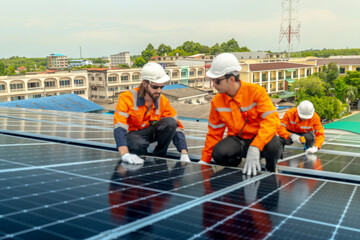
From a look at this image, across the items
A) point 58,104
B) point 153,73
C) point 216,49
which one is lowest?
point 58,104

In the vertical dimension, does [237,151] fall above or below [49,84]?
below

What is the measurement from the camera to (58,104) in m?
30.9

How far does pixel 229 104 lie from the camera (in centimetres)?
531

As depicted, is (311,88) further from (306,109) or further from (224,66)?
(224,66)

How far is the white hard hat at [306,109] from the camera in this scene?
8.66 m

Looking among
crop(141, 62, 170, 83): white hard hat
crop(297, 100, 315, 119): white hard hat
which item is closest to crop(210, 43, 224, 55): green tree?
crop(297, 100, 315, 119): white hard hat

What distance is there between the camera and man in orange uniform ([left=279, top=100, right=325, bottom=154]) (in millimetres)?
8555

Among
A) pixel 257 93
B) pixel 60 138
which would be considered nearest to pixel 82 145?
pixel 60 138

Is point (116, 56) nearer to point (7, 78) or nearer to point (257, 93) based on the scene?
point (7, 78)

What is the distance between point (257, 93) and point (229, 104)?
0.50m

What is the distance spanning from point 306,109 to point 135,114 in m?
5.04

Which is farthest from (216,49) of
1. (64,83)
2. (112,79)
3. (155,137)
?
(155,137)

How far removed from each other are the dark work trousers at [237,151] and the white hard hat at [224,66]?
108cm

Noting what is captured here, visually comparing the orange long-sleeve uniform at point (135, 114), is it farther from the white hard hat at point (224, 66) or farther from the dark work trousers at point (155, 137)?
the white hard hat at point (224, 66)
